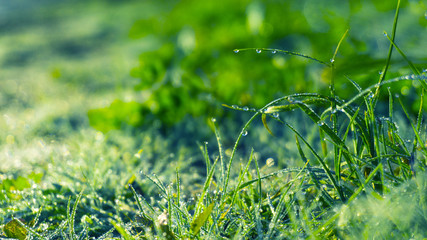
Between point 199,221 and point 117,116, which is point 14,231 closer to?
point 199,221

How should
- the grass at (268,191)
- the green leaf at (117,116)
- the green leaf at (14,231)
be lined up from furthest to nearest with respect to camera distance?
the green leaf at (117,116)
the green leaf at (14,231)
the grass at (268,191)

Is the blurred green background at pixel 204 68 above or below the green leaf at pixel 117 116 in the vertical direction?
above

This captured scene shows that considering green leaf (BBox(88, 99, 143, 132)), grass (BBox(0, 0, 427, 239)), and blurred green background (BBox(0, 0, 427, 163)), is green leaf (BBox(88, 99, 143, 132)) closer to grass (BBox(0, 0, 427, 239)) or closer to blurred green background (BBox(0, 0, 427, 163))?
blurred green background (BBox(0, 0, 427, 163))

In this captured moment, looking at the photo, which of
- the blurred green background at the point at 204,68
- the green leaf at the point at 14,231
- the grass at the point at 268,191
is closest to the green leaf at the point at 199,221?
the grass at the point at 268,191

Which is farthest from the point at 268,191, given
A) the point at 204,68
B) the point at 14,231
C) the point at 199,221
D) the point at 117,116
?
the point at 204,68

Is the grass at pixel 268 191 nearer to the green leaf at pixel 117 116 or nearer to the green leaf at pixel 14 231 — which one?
the green leaf at pixel 14 231

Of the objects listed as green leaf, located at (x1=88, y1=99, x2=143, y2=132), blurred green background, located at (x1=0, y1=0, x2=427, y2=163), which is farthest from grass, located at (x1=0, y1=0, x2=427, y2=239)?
blurred green background, located at (x1=0, y1=0, x2=427, y2=163)

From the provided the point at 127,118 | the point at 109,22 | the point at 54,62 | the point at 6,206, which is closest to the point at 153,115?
the point at 127,118

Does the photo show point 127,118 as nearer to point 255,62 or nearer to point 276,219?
point 255,62

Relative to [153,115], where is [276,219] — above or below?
below
